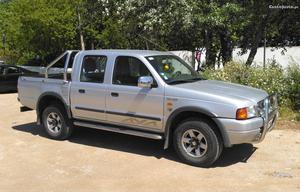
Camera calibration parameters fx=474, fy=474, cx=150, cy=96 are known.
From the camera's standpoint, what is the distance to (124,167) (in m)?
7.33

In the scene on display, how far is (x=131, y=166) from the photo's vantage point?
291 inches

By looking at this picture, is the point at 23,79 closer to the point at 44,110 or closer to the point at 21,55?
the point at 44,110

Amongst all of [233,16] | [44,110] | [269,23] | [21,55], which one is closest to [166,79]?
[44,110]

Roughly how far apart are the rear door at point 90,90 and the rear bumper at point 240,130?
2359mm

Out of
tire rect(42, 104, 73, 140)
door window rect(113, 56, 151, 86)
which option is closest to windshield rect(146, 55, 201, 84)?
door window rect(113, 56, 151, 86)

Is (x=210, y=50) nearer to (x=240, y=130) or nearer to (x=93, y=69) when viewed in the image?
(x=93, y=69)

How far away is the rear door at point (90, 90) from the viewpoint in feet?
27.4

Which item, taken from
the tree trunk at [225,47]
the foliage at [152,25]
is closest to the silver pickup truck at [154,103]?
the foliage at [152,25]

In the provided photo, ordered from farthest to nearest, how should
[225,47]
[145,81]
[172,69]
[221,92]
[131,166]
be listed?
[225,47] → [172,69] → [145,81] → [131,166] → [221,92]

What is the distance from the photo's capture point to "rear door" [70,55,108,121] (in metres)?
8.36

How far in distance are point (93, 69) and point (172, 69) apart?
60.8 inches

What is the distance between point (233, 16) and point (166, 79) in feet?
23.5

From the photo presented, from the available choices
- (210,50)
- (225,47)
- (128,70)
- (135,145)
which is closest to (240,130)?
(128,70)

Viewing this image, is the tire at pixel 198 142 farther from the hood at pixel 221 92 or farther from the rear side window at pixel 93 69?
the rear side window at pixel 93 69
